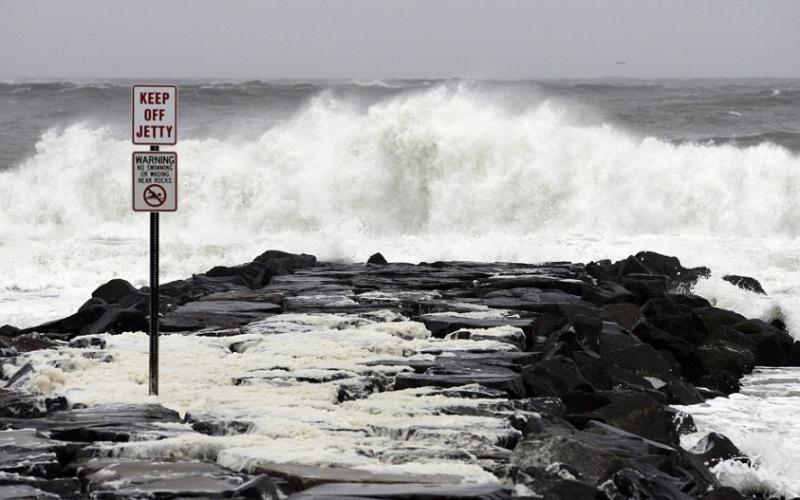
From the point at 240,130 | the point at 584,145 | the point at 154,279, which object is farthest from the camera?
the point at 240,130

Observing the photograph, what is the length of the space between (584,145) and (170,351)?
1699 centimetres

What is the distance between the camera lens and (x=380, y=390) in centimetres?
788

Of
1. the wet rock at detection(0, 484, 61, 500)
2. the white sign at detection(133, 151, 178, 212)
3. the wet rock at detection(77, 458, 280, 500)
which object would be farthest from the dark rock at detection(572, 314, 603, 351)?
the wet rock at detection(0, 484, 61, 500)

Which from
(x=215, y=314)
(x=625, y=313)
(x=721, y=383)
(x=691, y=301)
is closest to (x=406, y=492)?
(x=215, y=314)

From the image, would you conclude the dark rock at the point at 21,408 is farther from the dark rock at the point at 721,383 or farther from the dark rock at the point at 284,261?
the dark rock at the point at 284,261

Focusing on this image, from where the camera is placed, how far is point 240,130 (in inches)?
1411

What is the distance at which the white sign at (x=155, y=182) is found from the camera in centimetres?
778

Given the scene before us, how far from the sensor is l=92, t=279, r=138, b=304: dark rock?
1291cm

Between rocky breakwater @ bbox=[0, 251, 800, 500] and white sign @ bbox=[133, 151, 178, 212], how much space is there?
1158mm

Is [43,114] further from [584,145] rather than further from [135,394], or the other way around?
[135,394]

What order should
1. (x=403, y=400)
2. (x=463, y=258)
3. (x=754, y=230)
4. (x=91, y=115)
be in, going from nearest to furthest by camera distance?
(x=403, y=400) < (x=463, y=258) < (x=754, y=230) < (x=91, y=115)

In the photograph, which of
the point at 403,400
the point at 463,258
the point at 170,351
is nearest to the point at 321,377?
the point at 403,400

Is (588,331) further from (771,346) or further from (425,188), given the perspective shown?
(425,188)

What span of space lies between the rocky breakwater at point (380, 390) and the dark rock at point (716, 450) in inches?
0.5
